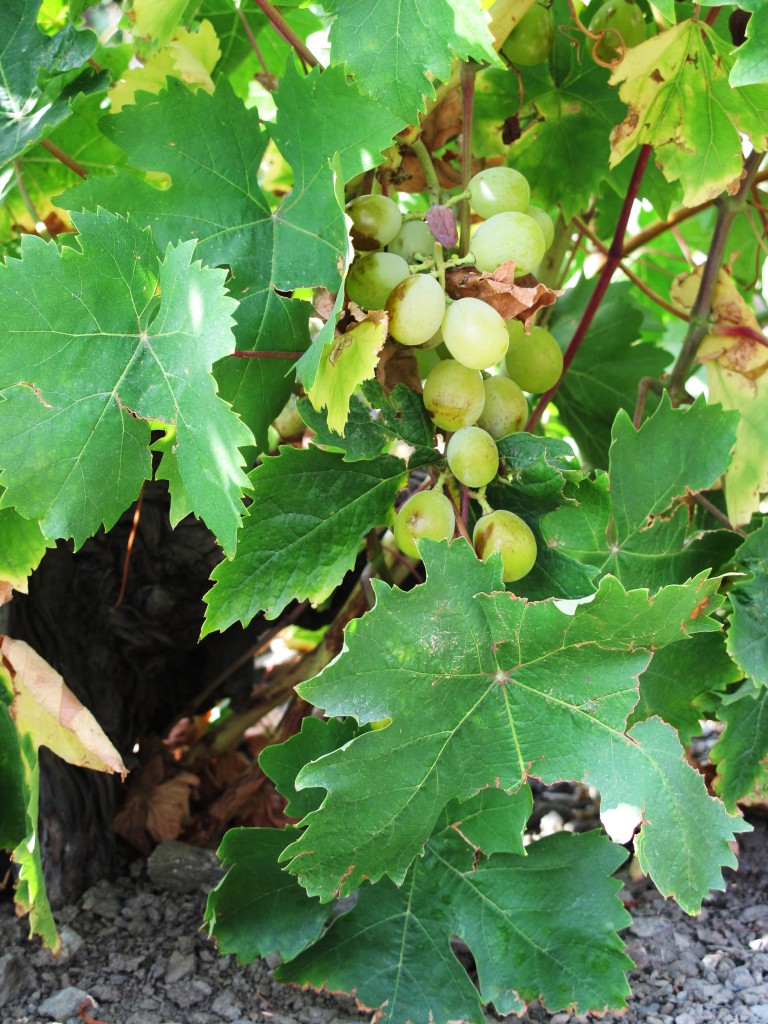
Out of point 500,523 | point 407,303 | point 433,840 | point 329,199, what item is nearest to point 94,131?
point 329,199

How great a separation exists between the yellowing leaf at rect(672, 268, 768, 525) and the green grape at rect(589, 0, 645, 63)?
10.1 inches

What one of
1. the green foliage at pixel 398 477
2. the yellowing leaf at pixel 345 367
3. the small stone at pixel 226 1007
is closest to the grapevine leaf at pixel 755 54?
the green foliage at pixel 398 477

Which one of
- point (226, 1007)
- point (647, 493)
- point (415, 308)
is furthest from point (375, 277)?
point (226, 1007)

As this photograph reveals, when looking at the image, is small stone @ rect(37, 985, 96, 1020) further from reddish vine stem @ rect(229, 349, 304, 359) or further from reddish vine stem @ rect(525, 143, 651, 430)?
reddish vine stem @ rect(525, 143, 651, 430)

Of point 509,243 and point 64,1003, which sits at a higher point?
A: point 509,243

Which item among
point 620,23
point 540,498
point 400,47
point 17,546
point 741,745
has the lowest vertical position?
point 741,745

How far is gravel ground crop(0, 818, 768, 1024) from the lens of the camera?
2.99 feet

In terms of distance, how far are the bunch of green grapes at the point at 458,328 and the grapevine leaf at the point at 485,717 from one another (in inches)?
2.7

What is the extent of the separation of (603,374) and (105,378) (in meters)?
0.72

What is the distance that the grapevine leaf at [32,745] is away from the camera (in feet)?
2.78

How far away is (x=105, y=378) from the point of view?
750 mm

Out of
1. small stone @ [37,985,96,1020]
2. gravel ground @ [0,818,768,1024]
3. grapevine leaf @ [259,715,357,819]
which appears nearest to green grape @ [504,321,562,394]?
grapevine leaf @ [259,715,357,819]

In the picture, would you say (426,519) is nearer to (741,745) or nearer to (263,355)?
(263,355)

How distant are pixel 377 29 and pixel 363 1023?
86 centimetres
